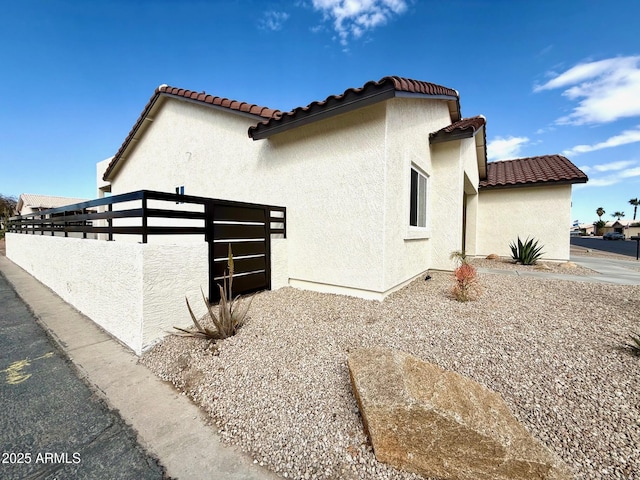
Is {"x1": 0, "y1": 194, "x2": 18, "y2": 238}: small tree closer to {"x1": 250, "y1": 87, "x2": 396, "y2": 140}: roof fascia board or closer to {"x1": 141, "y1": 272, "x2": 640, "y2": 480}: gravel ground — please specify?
{"x1": 250, "y1": 87, "x2": 396, "y2": 140}: roof fascia board

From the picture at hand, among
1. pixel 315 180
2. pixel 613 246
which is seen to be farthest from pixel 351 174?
pixel 613 246

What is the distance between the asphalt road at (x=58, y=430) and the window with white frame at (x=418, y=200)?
6.35 metres

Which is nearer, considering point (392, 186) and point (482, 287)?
point (392, 186)

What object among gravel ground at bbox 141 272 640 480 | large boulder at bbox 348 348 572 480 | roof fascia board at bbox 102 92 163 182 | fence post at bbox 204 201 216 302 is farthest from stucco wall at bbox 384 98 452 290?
roof fascia board at bbox 102 92 163 182

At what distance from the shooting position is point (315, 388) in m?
2.68

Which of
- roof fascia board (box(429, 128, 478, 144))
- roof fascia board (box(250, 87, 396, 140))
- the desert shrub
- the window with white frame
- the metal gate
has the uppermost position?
roof fascia board (box(429, 128, 478, 144))

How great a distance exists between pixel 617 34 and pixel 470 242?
8125 mm

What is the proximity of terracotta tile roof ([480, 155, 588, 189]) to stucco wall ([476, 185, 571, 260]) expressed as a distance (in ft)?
1.37

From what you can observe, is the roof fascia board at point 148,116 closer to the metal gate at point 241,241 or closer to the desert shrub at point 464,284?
the metal gate at point 241,241

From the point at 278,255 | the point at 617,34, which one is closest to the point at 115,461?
the point at 278,255

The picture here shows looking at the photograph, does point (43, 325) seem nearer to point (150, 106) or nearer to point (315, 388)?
point (315, 388)

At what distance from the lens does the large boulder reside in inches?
68.4

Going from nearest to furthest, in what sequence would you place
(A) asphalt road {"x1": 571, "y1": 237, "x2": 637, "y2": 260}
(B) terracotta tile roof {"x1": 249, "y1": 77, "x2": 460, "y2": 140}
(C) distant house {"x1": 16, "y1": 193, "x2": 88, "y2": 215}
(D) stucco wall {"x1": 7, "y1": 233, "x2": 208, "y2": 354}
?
(D) stucco wall {"x1": 7, "y1": 233, "x2": 208, "y2": 354}, (B) terracotta tile roof {"x1": 249, "y1": 77, "x2": 460, "y2": 140}, (A) asphalt road {"x1": 571, "y1": 237, "x2": 637, "y2": 260}, (C) distant house {"x1": 16, "y1": 193, "x2": 88, "y2": 215}

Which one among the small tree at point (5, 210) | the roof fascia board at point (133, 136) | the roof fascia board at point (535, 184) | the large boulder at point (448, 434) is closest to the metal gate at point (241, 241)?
the large boulder at point (448, 434)
